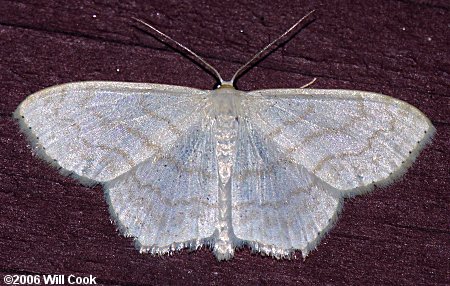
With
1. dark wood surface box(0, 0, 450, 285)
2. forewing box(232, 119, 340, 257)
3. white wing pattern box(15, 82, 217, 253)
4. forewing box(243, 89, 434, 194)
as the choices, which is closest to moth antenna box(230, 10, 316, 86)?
dark wood surface box(0, 0, 450, 285)

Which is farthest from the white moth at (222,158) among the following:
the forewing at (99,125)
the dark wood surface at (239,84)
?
the dark wood surface at (239,84)

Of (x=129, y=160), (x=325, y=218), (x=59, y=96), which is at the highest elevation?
(x=59, y=96)

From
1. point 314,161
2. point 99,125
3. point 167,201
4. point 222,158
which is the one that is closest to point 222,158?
point 222,158

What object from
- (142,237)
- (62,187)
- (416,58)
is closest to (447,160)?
(416,58)

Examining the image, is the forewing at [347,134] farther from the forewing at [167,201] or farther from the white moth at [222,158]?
the forewing at [167,201]

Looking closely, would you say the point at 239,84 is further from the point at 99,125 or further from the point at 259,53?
the point at 99,125

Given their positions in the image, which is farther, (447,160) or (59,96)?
(447,160)

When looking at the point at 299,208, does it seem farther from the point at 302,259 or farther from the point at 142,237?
the point at 142,237
